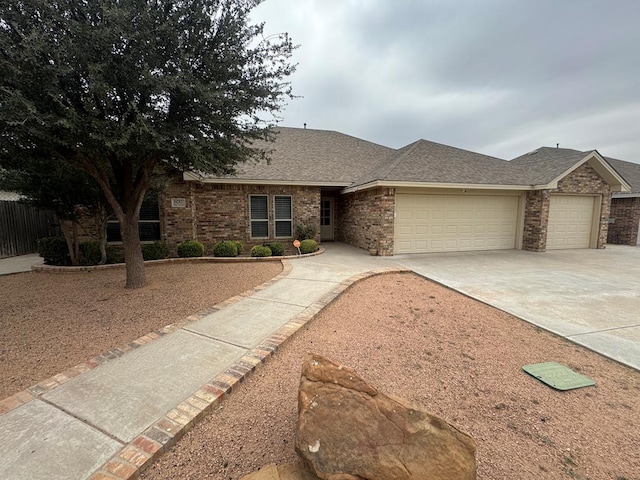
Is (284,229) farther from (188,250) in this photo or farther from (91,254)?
(91,254)

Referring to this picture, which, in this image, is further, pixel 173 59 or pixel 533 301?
pixel 533 301

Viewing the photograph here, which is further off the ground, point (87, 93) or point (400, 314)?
Result: point (87, 93)

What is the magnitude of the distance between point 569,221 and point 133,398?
48.8ft

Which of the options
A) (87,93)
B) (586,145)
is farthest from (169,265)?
(586,145)

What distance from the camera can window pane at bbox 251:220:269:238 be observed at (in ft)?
34.1

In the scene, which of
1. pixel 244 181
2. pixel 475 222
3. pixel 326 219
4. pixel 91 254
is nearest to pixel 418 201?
pixel 475 222

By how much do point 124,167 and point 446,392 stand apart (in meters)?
6.46

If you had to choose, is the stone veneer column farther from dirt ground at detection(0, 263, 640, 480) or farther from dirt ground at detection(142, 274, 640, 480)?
dirt ground at detection(142, 274, 640, 480)

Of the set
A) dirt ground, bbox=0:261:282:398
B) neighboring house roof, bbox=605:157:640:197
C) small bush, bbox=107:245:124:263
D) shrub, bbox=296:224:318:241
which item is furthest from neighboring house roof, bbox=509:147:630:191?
small bush, bbox=107:245:124:263

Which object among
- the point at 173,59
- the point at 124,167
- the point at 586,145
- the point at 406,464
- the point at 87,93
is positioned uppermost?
the point at 586,145

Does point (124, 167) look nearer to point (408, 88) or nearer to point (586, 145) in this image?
point (408, 88)

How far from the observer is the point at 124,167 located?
5.42 m

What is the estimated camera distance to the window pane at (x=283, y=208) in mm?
10570

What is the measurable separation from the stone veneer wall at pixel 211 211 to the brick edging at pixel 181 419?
7.32m
